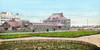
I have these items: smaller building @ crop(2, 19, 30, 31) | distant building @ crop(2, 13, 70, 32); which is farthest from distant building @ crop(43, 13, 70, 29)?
smaller building @ crop(2, 19, 30, 31)

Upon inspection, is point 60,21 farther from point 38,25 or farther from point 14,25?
point 14,25

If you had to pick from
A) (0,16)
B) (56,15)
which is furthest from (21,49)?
(56,15)

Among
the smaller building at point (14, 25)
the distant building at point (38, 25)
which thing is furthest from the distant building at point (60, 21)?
the smaller building at point (14, 25)

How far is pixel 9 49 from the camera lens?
2178 centimetres

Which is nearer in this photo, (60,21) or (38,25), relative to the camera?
(38,25)

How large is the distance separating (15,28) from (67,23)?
4547 cm

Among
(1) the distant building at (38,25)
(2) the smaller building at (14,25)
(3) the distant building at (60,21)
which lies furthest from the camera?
(3) the distant building at (60,21)

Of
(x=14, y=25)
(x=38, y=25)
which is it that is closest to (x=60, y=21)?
(x=38, y=25)

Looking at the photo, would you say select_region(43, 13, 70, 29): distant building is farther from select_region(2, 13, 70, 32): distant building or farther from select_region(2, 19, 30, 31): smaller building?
select_region(2, 19, 30, 31): smaller building

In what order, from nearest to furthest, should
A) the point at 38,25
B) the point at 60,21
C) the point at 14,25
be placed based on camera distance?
the point at 14,25 → the point at 38,25 → the point at 60,21

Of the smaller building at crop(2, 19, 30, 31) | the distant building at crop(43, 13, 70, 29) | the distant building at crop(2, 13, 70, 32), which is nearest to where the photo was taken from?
the smaller building at crop(2, 19, 30, 31)

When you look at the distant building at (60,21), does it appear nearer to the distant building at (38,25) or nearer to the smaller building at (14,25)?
the distant building at (38,25)

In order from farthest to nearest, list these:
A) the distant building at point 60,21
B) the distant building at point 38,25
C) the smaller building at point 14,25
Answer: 1. the distant building at point 60,21
2. the distant building at point 38,25
3. the smaller building at point 14,25

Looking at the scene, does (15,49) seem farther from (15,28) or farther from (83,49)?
(15,28)
